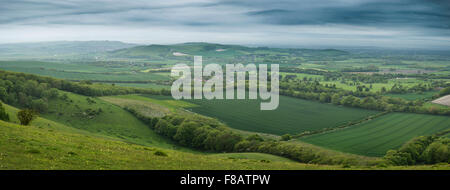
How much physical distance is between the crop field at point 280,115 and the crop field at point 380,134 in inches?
330

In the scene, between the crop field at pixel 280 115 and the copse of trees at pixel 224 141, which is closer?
the copse of trees at pixel 224 141

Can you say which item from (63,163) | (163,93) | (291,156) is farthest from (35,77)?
(63,163)

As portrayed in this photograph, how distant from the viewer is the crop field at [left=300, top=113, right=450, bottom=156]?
254ft

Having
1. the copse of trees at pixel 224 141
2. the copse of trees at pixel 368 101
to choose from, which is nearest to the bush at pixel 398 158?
the copse of trees at pixel 224 141

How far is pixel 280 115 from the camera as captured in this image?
114m

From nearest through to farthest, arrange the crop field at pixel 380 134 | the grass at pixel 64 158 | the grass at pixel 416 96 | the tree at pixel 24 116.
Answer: the grass at pixel 64 158 < the tree at pixel 24 116 < the crop field at pixel 380 134 < the grass at pixel 416 96

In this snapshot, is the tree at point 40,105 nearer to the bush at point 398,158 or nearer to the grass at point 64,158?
the grass at point 64,158

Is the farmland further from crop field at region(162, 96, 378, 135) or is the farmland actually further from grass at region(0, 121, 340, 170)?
grass at region(0, 121, 340, 170)

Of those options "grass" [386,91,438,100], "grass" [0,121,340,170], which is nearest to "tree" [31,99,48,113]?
"grass" [0,121,340,170]

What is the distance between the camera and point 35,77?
120062 millimetres

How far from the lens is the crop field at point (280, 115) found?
324 feet

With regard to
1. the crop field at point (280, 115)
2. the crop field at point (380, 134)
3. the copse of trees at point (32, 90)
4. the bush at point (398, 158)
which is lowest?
the crop field at point (380, 134)

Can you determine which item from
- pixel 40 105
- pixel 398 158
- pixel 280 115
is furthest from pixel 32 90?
pixel 398 158
